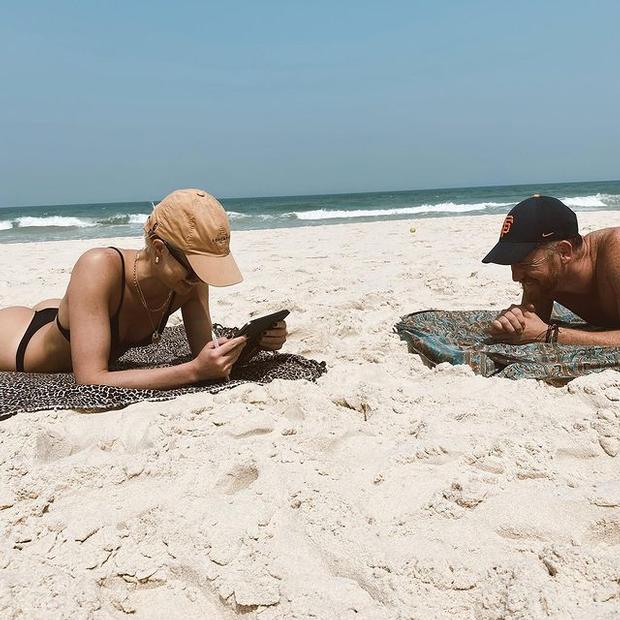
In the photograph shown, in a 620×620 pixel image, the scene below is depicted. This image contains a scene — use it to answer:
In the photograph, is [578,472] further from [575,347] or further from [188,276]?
[188,276]

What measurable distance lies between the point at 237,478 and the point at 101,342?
109cm

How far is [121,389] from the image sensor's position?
282 centimetres

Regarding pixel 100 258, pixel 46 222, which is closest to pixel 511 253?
pixel 100 258

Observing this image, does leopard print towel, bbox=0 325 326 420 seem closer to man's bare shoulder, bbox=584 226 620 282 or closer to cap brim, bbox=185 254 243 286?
cap brim, bbox=185 254 243 286

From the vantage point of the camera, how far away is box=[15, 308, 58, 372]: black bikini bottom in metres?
3.35

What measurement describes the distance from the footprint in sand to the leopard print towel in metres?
0.77

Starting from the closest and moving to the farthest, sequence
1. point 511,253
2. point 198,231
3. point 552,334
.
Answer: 1. point 198,231
2. point 511,253
3. point 552,334

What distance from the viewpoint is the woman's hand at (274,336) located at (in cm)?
308

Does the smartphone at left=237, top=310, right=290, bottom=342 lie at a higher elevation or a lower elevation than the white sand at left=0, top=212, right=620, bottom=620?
higher

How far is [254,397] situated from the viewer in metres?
2.78

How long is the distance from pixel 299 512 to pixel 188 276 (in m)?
1.25

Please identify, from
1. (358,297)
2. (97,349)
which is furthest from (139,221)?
(97,349)

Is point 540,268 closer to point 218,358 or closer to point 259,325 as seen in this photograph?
point 259,325

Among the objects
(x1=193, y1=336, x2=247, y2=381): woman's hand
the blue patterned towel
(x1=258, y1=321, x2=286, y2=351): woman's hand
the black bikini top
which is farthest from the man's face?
the black bikini top
